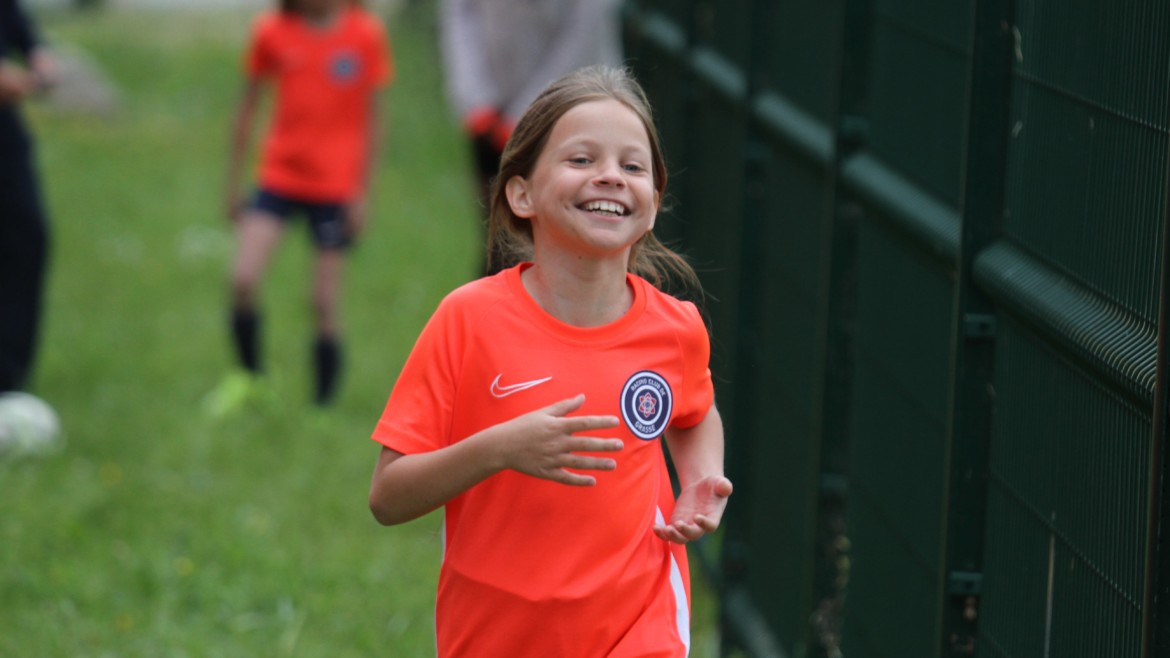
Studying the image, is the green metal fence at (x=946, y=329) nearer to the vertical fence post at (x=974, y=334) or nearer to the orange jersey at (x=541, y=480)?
the vertical fence post at (x=974, y=334)

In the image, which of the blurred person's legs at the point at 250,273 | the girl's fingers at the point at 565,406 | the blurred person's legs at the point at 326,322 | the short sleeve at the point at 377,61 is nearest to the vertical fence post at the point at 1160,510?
the girl's fingers at the point at 565,406

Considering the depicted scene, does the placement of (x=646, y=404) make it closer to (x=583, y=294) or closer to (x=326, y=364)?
(x=583, y=294)

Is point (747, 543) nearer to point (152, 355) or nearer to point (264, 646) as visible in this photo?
point (264, 646)

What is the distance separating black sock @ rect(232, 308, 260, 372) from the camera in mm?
7840

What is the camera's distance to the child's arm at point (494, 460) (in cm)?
254

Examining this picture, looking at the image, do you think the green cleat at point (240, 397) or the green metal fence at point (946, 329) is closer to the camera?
the green metal fence at point (946, 329)

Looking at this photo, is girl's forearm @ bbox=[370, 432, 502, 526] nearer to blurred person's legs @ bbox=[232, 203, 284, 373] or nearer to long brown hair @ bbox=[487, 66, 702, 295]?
long brown hair @ bbox=[487, 66, 702, 295]

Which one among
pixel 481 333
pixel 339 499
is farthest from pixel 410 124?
pixel 481 333

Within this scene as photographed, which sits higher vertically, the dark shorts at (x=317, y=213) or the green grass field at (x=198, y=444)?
the dark shorts at (x=317, y=213)

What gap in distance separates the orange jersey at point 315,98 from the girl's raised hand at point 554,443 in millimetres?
5380

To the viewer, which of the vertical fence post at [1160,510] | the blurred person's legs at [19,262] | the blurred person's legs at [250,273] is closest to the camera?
the vertical fence post at [1160,510]

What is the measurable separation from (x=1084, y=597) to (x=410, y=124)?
14.0 meters

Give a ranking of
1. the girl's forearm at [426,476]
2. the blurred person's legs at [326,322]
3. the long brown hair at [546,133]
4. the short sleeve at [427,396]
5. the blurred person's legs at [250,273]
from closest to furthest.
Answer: the girl's forearm at [426,476] → the short sleeve at [427,396] → the long brown hair at [546,133] → the blurred person's legs at [250,273] → the blurred person's legs at [326,322]

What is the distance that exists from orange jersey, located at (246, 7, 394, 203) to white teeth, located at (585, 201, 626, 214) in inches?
203
